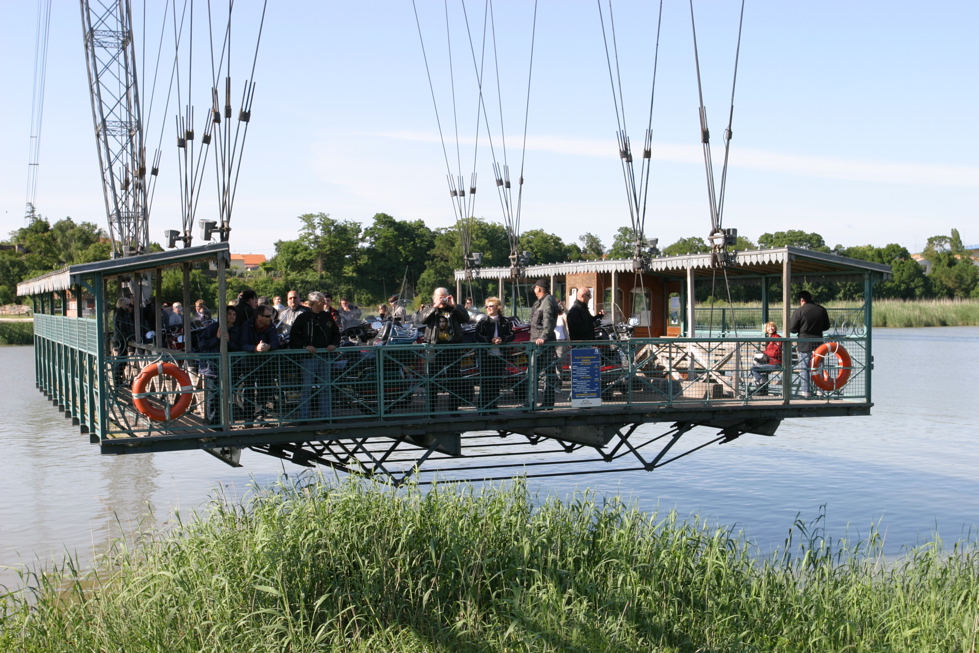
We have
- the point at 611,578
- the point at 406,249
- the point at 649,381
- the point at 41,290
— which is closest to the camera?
the point at 611,578

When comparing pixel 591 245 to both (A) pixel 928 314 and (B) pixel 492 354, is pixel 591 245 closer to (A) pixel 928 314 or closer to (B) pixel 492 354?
(A) pixel 928 314

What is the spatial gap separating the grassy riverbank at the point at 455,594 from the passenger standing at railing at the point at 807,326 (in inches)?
139

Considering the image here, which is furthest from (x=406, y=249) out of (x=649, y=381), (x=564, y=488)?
(x=649, y=381)

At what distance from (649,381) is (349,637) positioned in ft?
18.9

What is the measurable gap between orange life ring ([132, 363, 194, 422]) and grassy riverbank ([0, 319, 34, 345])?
172ft

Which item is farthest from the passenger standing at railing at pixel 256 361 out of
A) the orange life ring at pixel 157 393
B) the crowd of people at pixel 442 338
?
the orange life ring at pixel 157 393

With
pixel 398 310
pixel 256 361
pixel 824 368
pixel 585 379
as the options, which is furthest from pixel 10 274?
pixel 824 368

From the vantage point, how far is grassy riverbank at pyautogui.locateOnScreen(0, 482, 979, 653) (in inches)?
313

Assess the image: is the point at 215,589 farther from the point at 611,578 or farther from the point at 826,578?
the point at 826,578

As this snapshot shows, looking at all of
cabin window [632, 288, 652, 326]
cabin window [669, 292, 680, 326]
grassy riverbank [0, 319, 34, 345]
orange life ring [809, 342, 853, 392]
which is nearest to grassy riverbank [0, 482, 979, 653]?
orange life ring [809, 342, 853, 392]

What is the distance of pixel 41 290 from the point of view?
1502 cm

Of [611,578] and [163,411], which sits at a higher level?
[163,411]

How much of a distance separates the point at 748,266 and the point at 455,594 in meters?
8.85

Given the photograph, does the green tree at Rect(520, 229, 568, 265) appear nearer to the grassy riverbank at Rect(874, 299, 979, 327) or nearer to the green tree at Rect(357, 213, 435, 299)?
the green tree at Rect(357, 213, 435, 299)
